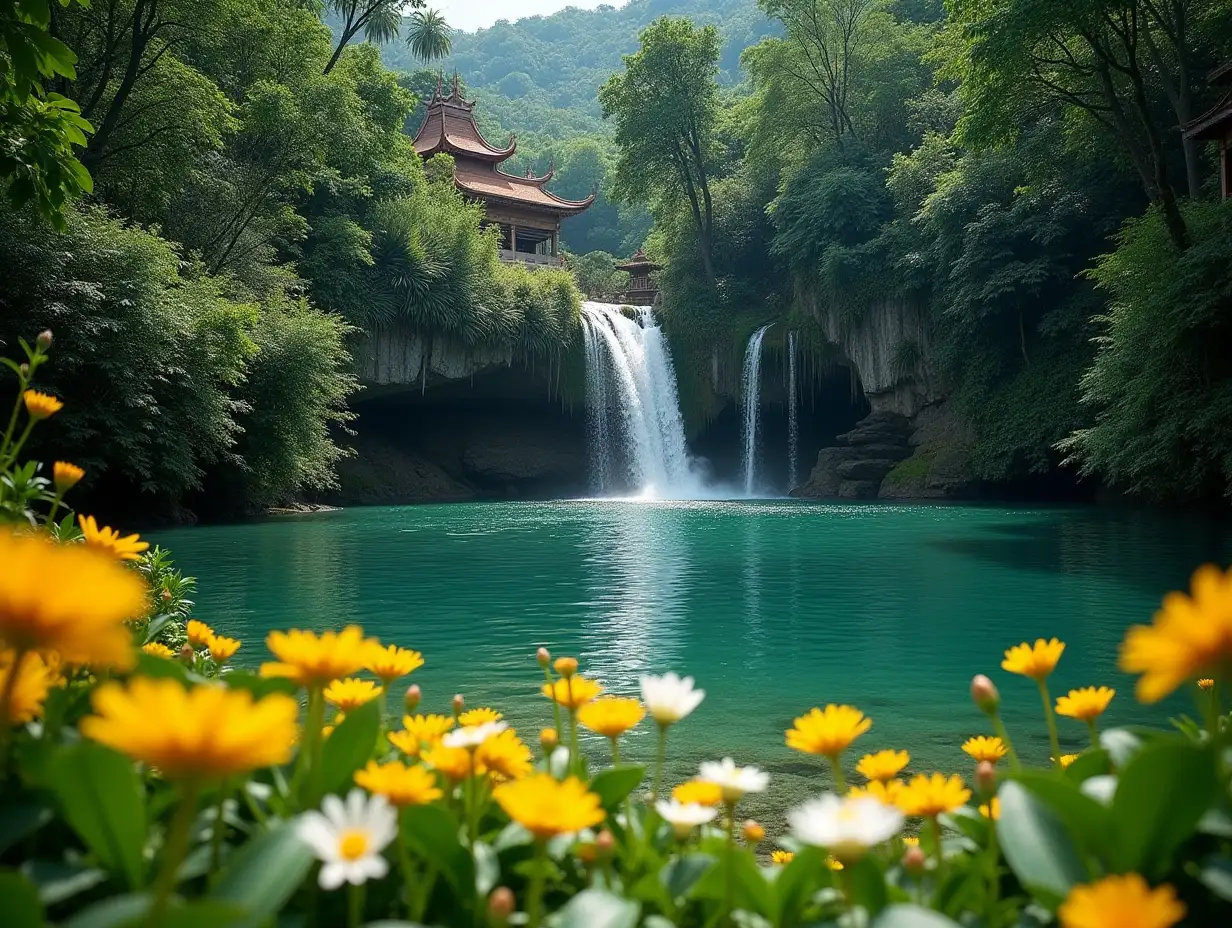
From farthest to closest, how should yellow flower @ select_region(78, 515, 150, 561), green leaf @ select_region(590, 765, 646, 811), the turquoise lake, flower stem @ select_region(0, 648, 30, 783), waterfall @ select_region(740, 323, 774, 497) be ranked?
waterfall @ select_region(740, 323, 774, 497) → the turquoise lake → yellow flower @ select_region(78, 515, 150, 561) → green leaf @ select_region(590, 765, 646, 811) → flower stem @ select_region(0, 648, 30, 783)

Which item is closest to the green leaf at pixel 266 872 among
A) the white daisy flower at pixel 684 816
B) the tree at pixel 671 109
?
the white daisy flower at pixel 684 816

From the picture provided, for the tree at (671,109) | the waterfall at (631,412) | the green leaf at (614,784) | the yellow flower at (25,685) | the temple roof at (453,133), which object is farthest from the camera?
the temple roof at (453,133)

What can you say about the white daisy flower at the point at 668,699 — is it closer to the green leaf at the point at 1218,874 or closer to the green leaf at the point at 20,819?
the green leaf at the point at 1218,874

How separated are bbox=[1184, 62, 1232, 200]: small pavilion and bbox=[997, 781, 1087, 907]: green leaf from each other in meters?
16.2

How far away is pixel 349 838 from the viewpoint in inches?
31.9

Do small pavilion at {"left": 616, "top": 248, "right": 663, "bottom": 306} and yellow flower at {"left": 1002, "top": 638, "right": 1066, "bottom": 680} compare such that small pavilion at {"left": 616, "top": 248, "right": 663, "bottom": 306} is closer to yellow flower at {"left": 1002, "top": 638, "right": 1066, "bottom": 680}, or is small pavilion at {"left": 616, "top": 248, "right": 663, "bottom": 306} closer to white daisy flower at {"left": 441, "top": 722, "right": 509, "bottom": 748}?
yellow flower at {"left": 1002, "top": 638, "right": 1066, "bottom": 680}

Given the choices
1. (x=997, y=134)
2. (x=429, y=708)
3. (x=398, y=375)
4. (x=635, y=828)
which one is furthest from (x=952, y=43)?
(x=635, y=828)

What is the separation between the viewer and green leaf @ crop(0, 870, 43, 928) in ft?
2.22

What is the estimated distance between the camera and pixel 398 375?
24.1 meters

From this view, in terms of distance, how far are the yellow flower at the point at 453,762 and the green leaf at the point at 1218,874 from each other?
73 cm

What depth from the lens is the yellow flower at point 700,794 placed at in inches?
46.6

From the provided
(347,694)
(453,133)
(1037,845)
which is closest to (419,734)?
(347,694)

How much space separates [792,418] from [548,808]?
89.1 ft

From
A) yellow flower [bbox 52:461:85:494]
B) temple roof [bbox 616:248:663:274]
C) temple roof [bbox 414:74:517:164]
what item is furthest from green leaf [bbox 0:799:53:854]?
temple roof [bbox 616:248:663:274]
